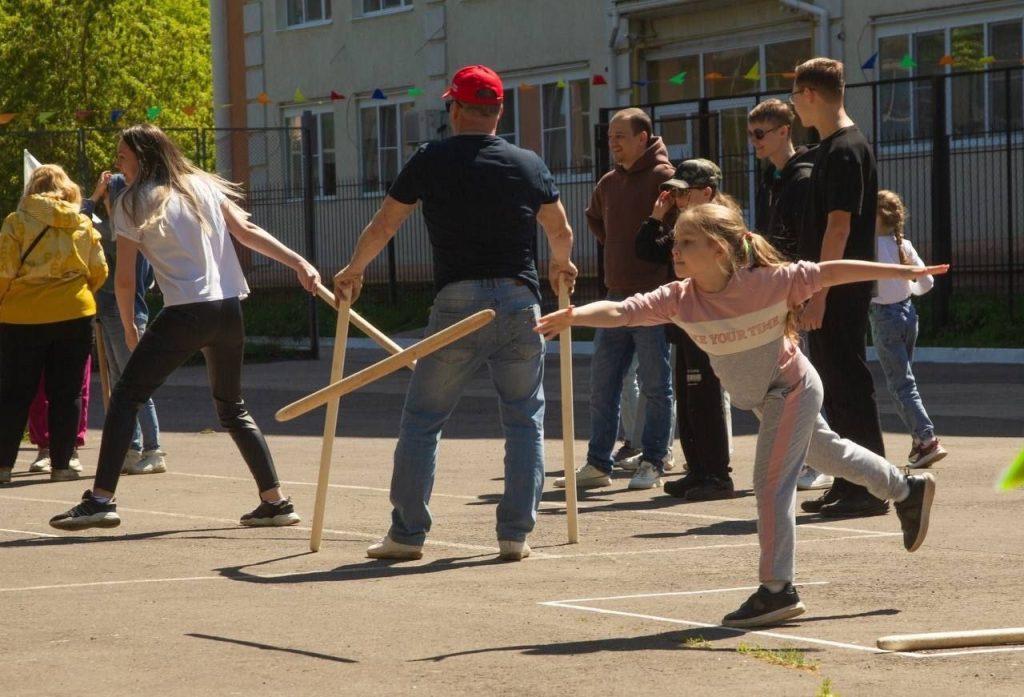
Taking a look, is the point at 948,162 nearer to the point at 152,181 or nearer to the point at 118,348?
the point at 118,348

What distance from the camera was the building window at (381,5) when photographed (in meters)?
30.8

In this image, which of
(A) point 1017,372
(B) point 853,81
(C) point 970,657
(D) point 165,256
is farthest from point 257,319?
(C) point 970,657

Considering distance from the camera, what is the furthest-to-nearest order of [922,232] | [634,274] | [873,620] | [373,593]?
1. [922,232]
2. [634,274]
3. [373,593]
4. [873,620]

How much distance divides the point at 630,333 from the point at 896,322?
1.88 m

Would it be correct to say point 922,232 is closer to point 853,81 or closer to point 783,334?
point 853,81

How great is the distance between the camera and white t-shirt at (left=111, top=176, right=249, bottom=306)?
26.1 ft

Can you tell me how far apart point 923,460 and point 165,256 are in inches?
175

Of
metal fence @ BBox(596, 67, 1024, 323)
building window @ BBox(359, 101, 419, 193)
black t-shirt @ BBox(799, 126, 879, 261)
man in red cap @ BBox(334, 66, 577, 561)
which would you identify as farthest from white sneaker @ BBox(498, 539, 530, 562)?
building window @ BBox(359, 101, 419, 193)

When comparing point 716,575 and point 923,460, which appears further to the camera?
point 923,460

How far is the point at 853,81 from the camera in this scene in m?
23.9

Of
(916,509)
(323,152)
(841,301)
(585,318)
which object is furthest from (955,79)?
(585,318)

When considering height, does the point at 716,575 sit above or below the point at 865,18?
below

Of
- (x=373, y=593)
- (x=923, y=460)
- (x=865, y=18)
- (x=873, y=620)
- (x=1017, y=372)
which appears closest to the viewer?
(x=873, y=620)

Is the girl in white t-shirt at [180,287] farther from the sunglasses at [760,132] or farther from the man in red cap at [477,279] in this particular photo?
the sunglasses at [760,132]
